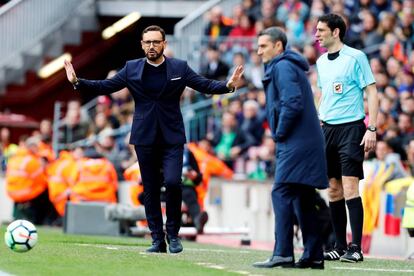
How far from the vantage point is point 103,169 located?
23.3m

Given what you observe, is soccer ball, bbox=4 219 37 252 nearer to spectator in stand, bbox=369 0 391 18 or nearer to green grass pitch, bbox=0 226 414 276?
green grass pitch, bbox=0 226 414 276

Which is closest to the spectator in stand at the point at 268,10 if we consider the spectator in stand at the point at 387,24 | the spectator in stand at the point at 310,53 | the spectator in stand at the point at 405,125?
the spectator in stand at the point at 310,53

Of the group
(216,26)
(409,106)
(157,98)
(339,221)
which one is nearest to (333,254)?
A: (339,221)

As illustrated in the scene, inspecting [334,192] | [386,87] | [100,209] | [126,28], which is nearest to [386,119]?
[386,87]

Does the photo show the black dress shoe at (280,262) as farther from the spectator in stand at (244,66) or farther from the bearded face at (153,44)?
the spectator in stand at (244,66)

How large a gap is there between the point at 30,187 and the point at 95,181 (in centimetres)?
266

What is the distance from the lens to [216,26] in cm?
2900

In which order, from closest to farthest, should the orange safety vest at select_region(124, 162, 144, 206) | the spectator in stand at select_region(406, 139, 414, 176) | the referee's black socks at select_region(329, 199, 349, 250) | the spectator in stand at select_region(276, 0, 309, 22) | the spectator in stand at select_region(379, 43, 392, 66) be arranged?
the referee's black socks at select_region(329, 199, 349, 250) < the spectator in stand at select_region(406, 139, 414, 176) < the orange safety vest at select_region(124, 162, 144, 206) < the spectator in stand at select_region(379, 43, 392, 66) < the spectator in stand at select_region(276, 0, 309, 22)

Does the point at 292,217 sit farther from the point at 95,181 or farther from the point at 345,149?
the point at 95,181

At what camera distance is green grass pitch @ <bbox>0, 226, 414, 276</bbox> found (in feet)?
36.8

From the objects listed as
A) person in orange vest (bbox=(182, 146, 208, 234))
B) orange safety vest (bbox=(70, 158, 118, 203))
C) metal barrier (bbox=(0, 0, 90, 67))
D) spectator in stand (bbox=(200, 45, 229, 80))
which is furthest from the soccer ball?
metal barrier (bbox=(0, 0, 90, 67))

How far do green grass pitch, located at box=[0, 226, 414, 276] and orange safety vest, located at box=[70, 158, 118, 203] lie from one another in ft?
29.1

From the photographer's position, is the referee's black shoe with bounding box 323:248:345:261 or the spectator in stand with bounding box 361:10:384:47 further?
the spectator in stand with bounding box 361:10:384:47

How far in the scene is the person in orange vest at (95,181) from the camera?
2320cm
